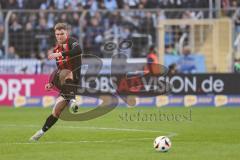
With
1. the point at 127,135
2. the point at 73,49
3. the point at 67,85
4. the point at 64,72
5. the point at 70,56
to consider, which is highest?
the point at 73,49

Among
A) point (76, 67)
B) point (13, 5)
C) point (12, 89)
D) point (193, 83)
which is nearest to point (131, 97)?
point (193, 83)

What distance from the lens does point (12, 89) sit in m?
28.0

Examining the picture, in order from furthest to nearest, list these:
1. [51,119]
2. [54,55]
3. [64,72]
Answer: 1. [64,72]
2. [51,119]
3. [54,55]

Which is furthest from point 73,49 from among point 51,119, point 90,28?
point 90,28

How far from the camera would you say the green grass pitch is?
1354 cm

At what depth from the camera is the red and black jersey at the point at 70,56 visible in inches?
626

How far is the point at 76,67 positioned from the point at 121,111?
8807 mm

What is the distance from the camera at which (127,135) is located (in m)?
17.4

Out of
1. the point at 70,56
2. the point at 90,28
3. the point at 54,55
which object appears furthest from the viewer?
the point at 90,28

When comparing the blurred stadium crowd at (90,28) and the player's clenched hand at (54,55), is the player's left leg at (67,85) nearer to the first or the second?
the player's clenched hand at (54,55)

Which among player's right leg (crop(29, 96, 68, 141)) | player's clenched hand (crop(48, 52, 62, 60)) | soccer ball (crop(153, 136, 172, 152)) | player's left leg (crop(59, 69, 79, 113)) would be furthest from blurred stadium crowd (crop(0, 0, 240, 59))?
soccer ball (crop(153, 136, 172, 152))

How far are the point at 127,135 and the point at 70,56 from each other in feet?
8.68

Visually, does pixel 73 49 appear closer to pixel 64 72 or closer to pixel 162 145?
pixel 64 72

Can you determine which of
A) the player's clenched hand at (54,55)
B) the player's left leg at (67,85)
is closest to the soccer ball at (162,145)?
the player's left leg at (67,85)
